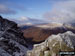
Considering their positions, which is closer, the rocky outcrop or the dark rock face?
the rocky outcrop

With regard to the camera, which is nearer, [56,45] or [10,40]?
[56,45]

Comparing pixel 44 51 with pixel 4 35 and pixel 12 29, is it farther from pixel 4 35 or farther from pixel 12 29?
pixel 12 29

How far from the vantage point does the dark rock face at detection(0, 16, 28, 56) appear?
61.6m

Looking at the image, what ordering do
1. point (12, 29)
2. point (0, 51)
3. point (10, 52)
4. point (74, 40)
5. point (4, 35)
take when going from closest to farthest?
1. point (74, 40)
2. point (0, 51)
3. point (10, 52)
4. point (4, 35)
5. point (12, 29)

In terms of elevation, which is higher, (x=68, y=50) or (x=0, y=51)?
(x=68, y=50)

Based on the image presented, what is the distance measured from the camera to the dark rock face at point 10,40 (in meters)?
61.6

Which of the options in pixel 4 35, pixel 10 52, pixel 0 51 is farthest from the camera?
pixel 4 35

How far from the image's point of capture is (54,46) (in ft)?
94.6

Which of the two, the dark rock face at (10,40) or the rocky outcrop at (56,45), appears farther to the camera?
the dark rock face at (10,40)

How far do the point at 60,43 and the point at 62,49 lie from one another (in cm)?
112

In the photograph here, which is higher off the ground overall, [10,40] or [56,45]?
[56,45]

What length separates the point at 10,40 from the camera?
6962 centimetres

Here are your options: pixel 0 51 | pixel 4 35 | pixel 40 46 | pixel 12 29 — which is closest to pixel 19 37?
pixel 12 29

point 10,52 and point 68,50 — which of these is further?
point 10,52
